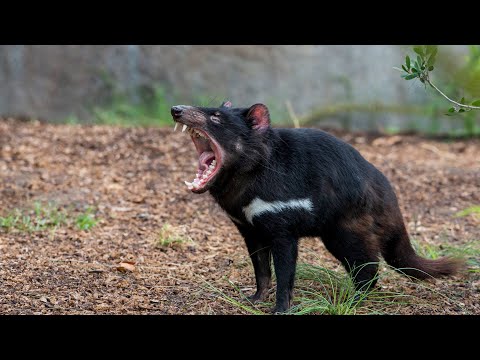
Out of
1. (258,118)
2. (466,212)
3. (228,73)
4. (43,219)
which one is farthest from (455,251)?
(228,73)

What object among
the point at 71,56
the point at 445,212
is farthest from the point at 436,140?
the point at 71,56

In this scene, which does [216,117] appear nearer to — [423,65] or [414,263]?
[423,65]

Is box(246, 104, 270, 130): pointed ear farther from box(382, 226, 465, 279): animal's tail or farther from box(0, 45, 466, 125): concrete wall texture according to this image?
box(0, 45, 466, 125): concrete wall texture

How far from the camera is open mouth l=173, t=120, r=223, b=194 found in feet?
12.6

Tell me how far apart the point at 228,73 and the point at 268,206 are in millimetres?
5590

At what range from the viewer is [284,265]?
3.91 metres

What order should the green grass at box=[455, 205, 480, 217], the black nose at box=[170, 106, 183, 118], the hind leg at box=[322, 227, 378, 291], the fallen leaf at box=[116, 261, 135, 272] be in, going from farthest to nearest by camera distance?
the green grass at box=[455, 205, 480, 217] → the fallen leaf at box=[116, 261, 135, 272] → the hind leg at box=[322, 227, 378, 291] → the black nose at box=[170, 106, 183, 118]

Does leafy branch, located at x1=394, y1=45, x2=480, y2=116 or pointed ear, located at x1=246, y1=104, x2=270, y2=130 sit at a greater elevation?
leafy branch, located at x1=394, y1=45, x2=480, y2=116

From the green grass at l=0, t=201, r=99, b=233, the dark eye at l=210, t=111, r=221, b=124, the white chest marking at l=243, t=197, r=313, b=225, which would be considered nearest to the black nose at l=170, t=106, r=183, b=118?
the dark eye at l=210, t=111, r=221, b=124

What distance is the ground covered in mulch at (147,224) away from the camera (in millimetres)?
4211

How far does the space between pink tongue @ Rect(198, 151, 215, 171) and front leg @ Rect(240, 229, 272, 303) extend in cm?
49

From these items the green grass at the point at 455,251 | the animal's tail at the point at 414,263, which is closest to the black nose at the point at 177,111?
the animal's tail at the point at 414,263

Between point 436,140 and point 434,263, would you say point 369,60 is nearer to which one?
point 436,140

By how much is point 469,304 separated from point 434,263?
354 millimetres
